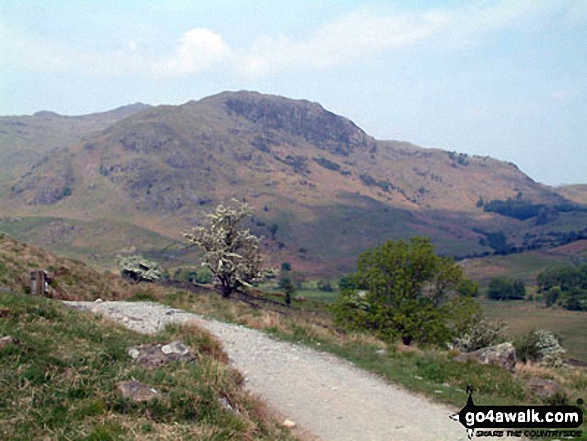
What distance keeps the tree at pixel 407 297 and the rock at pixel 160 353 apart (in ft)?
58.6

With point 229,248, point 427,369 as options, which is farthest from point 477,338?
point 427,369

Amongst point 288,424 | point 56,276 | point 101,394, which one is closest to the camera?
point 101,394

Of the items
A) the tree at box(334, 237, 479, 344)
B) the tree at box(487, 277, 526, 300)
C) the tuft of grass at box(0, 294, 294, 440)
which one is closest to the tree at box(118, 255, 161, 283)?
the tree at box(334, 237, 479, 344)

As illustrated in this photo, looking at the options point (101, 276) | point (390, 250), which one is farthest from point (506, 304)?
point (101, 276)

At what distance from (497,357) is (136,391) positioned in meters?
11.7

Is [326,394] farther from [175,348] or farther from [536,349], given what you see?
[536,349]

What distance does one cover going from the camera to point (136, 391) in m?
8.30

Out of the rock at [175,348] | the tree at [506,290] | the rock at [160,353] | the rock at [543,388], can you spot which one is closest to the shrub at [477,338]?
the rock at [543,388]

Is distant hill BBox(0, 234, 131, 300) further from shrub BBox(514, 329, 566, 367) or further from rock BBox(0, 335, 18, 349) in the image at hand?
shrub BBox(514, 329, 566, 367)

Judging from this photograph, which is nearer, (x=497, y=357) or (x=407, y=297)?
(x=497, y=357)

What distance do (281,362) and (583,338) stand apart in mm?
106374

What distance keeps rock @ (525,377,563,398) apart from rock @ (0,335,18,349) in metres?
12.6

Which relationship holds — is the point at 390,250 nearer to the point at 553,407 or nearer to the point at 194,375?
the point at 553,407

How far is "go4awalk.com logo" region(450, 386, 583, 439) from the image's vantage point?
996 centimetres
